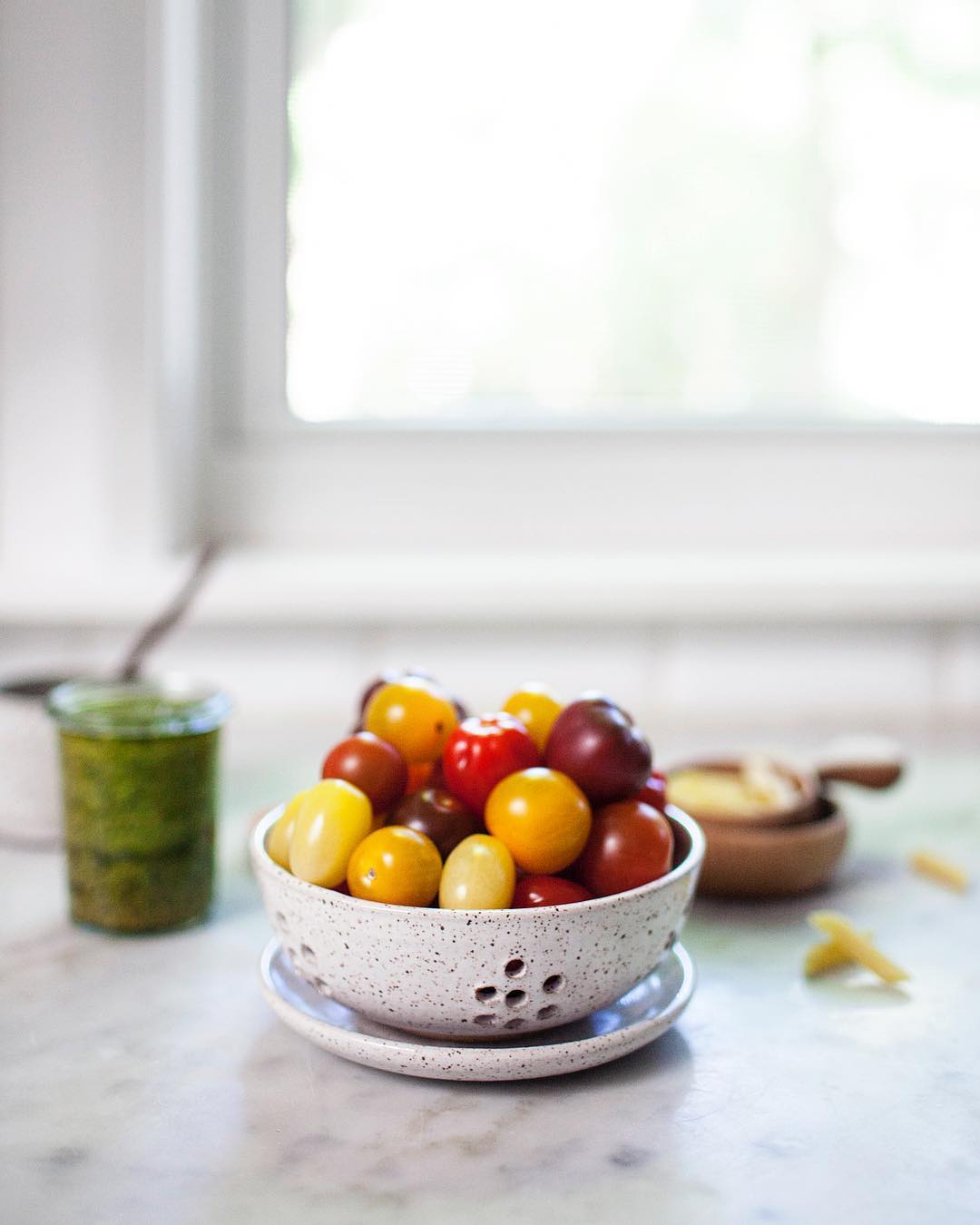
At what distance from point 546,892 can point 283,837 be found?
0.15m

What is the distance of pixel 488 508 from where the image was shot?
4.79ft

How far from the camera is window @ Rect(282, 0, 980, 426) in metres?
1.44

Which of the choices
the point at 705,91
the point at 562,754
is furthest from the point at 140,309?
the point at 562,754

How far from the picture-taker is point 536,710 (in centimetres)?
75

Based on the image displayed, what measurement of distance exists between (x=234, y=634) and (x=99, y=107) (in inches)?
21.4

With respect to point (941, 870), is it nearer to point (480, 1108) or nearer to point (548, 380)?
point (480, 1108)

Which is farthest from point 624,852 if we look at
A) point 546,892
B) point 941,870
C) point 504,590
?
point 504,590

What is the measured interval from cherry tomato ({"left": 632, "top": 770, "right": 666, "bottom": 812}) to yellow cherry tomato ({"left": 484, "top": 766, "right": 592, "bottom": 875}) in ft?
0.20

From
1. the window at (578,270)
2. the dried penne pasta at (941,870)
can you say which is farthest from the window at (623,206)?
the dried penne pasta at (941,870)

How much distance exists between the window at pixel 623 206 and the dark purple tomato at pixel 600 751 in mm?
844

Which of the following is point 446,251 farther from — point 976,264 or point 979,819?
point 979,819

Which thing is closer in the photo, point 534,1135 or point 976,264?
point 534,1135

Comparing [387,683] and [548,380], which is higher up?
[548,380]

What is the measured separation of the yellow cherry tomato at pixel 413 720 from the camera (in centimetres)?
73
